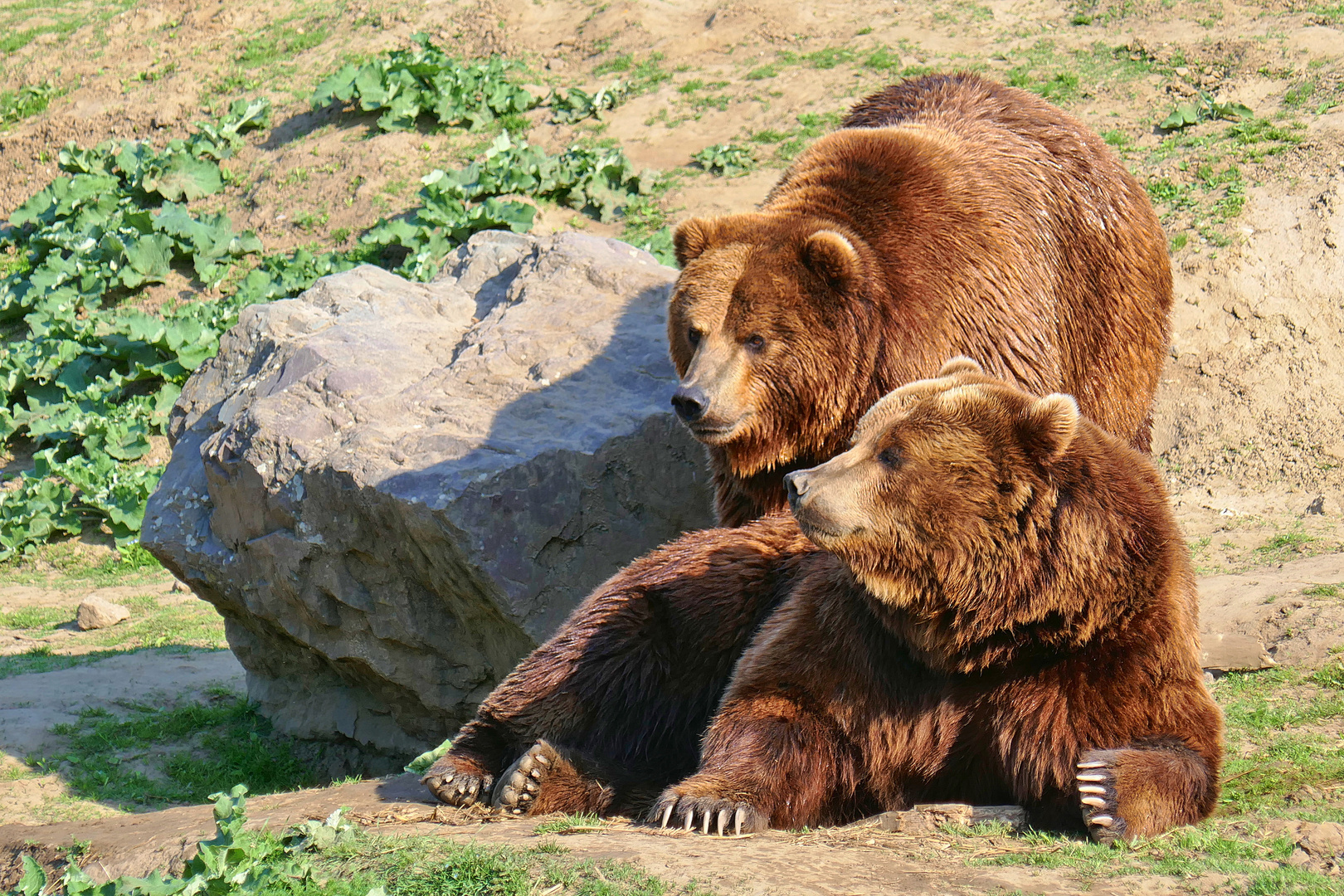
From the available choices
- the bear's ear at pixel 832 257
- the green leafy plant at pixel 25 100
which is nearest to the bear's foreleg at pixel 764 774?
the bear's ear at pixel 832 257

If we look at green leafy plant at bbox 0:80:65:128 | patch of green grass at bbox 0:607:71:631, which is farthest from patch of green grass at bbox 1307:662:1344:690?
green leafy plant at bbox 0:80:65:128

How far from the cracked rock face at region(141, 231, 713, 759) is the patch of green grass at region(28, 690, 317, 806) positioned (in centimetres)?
23

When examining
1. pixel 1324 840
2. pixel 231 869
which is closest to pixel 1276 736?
pixel 1324 840

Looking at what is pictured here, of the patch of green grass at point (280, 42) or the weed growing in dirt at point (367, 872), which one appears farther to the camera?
the patch of green grass at point (280, 42)

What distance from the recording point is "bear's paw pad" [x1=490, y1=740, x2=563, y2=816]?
444 cm

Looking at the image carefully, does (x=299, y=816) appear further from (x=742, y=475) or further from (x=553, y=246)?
(x=553, y=246)

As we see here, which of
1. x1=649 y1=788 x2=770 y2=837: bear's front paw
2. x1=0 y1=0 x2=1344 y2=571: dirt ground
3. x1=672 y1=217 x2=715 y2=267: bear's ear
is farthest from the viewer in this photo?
x1=0 y1=0 x2=1344 y2=571: dirt ground

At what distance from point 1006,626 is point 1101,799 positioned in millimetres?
542

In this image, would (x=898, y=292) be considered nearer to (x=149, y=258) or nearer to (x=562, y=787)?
(x=562, y=787)

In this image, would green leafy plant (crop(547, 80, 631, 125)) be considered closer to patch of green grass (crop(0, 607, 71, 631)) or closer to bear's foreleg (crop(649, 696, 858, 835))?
patch of green grass (crop(0, 607, 71, 631))

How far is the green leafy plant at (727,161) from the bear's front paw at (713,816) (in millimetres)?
9595

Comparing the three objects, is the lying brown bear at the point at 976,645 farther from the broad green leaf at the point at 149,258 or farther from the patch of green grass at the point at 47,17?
the patch of green grass at the point at 47,17

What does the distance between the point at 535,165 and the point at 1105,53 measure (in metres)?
5.73

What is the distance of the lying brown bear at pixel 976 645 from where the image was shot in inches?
150
